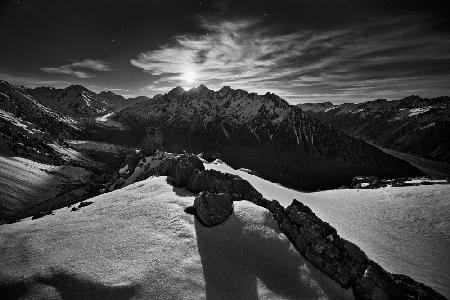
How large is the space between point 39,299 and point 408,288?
32.2 meters

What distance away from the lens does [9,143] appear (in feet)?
541

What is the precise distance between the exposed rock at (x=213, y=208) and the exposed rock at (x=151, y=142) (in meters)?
53.8

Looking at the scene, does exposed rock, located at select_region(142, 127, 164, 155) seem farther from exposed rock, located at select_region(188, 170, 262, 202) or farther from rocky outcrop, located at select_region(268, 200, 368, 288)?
rocky outcrop, located at select_region(268, 200, 368, 288)

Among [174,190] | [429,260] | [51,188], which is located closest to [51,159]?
[51,188]

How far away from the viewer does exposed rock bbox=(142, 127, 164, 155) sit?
273 feet

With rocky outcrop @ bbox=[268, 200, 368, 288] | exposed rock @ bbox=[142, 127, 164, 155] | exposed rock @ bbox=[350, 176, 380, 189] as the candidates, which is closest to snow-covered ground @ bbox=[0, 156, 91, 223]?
exposed rock @ bbox=[142, 127, 164, 155]

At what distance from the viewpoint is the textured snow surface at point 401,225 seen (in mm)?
36250

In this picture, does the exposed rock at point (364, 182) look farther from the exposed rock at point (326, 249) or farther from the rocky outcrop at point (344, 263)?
the exposed rock at point (326, 249)

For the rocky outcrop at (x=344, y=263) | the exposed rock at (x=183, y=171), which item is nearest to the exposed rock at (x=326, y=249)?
the rocky outcrop at (x=344, y=263)

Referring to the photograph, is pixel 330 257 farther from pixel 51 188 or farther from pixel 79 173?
pixel 79 173

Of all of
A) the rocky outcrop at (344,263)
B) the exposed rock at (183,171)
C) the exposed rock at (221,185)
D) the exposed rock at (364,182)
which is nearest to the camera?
the rocky outcrop at (344,263)

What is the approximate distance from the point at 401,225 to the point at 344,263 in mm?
28858

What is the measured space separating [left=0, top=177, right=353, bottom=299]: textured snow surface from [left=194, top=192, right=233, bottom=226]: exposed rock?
2.61 feet

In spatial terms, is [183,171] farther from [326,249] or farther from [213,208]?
[326,249]
